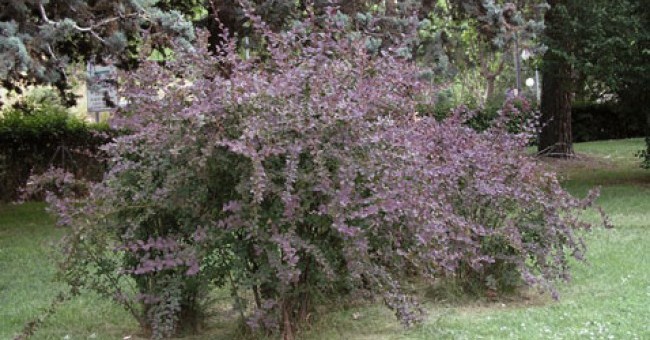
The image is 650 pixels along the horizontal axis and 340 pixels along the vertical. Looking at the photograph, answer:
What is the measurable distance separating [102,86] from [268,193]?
19.3ft

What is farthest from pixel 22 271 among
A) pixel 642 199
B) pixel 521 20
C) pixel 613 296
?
pixel 642 199

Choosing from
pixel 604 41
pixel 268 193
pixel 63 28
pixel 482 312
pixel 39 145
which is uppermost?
pixel 63 28

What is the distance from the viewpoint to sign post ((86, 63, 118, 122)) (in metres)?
7.02

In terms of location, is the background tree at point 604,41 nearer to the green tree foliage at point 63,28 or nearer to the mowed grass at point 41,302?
the green tree foliage at point 63,28

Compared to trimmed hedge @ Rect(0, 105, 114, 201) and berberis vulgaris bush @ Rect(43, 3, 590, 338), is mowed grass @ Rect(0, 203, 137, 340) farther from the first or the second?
trimmed hedge @ Rect(0, 105, 114, 201)

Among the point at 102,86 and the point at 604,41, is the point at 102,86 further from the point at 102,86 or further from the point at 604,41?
the point at 604,41

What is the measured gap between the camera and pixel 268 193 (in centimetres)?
509

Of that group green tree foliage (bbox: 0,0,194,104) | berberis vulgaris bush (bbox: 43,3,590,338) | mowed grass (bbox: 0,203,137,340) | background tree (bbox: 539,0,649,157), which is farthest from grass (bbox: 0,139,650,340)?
background tree (bbox: 539,0,649,157)

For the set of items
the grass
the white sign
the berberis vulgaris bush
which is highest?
the white sign

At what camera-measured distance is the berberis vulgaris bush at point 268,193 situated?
5074 mm

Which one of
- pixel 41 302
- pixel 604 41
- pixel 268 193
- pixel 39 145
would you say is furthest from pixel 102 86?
pixel 604 41

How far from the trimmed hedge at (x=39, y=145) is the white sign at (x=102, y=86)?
0.95m

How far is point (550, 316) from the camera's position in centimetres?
624

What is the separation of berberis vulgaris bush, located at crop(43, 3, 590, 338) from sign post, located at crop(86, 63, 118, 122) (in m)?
1.08
